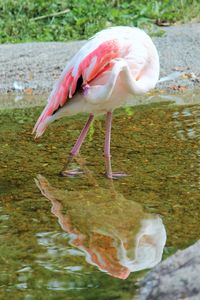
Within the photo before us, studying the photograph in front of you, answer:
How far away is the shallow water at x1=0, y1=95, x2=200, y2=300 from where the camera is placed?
132 inches

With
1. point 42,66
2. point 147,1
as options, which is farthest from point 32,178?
point 147,1

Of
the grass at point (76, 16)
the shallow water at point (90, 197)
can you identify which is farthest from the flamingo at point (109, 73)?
the grass at point (76, 16)

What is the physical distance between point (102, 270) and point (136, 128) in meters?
2.27

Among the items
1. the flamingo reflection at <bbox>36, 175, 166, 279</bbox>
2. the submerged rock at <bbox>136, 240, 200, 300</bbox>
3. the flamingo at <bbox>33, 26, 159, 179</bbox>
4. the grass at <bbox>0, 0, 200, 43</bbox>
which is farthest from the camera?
the grass at <bbox>0, 0, 200, 43</bbox>

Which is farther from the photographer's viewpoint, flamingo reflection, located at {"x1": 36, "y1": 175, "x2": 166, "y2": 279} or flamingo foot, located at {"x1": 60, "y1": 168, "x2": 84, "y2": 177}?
flamingo foot, located at {"x1": 60, "y1": 168, "x2": 84, "y2": 177}

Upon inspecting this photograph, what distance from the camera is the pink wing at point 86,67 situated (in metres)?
4.39

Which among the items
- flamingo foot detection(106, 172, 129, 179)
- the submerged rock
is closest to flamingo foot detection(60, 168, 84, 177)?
flamingo foot detection(106, 172, 129, 179)

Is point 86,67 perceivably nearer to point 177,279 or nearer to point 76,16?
point 177,279

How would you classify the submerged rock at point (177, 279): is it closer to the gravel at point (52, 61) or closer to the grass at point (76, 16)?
the gravel at point (52, 61)

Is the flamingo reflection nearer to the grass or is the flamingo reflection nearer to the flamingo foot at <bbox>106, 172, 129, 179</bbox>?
the flamingo foot at <bbox>106, 172, 129, 179</bbox>

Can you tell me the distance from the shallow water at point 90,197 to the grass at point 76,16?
2924 millimetres

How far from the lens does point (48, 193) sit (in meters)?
4.47

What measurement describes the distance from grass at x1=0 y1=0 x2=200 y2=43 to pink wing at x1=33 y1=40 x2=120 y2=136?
4194 mm

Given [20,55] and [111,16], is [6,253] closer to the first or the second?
[20,55]
